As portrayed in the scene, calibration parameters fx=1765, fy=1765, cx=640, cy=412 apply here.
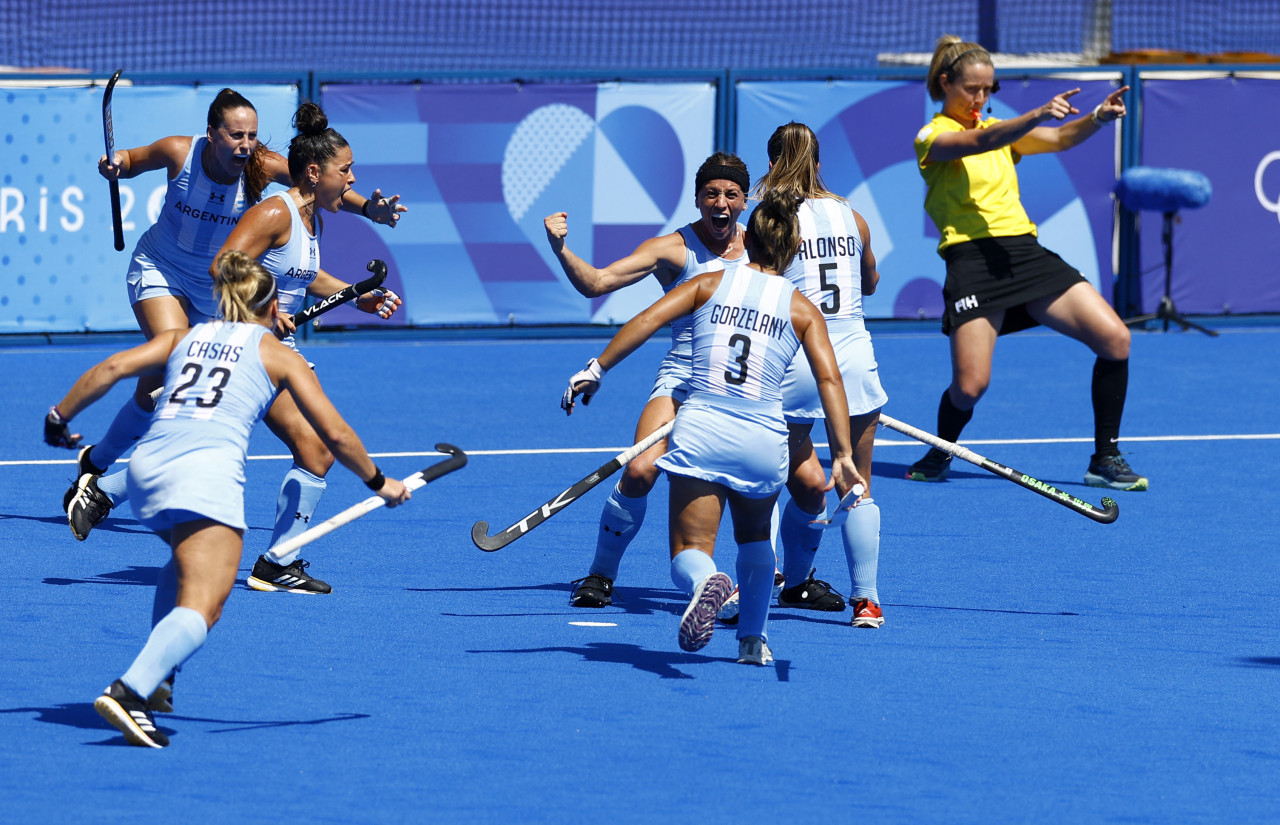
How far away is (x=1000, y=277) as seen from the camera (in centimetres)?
865

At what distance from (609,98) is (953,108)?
6.24 m

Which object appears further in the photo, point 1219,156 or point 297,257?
point 1219,156

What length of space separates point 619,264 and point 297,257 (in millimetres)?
1360

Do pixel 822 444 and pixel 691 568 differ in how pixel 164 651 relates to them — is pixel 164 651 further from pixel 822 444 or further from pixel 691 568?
pixel 822 444

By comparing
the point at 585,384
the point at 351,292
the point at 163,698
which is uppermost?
the point at 351,292

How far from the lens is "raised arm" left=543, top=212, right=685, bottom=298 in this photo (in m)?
6.16

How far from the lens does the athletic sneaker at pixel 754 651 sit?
5535 mm

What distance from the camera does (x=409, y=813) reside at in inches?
163

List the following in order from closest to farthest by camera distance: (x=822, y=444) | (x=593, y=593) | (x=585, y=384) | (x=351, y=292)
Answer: (x=585, y=384), (x=593, y=593), (x=351, y=292), (x=822, y=444)

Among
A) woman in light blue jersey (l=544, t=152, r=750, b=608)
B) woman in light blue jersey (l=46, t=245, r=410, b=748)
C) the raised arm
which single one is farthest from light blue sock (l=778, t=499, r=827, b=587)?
woman in light blue jersey (l=46, t=245, r=410, b=748)

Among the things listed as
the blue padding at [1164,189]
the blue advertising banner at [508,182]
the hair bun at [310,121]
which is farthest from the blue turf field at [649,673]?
the blue padding at [1164,189]

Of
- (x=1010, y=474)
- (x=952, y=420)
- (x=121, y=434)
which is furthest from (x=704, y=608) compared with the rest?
(x=952, y=420)

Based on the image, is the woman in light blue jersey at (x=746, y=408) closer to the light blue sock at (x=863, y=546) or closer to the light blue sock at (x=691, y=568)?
the light blue sock at (x=691, y=568)

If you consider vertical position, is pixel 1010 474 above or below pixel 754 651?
above
